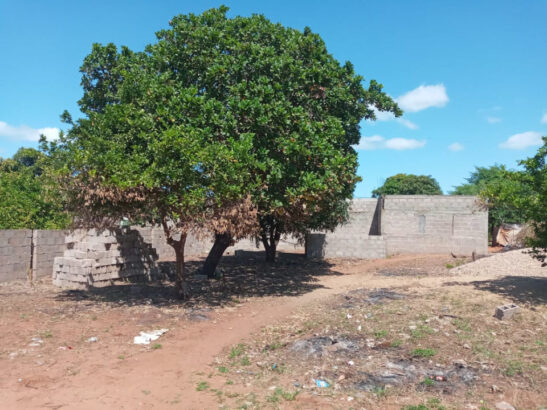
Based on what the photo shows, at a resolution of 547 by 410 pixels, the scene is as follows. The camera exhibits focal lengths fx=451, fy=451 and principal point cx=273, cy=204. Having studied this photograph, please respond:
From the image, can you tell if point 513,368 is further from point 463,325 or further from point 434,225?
point 434,225

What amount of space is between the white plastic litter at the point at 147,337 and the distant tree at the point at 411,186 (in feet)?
130

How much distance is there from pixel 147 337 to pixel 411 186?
41277mm

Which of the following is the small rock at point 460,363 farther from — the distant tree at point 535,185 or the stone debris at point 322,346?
the distant tree at point 535,185

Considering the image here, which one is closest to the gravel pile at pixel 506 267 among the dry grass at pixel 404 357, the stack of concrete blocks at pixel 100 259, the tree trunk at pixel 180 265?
the dry grass at pixel 404 357

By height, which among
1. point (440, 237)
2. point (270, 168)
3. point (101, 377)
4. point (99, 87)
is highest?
point (99, 87)

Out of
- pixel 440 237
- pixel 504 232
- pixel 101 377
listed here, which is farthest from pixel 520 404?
pixel 504 232

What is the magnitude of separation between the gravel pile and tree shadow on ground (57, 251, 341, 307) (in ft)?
16.7

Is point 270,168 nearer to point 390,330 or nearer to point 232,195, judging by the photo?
point 232,195

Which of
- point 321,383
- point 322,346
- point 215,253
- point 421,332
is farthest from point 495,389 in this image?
point 215,253

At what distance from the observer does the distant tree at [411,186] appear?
45906 millimetres

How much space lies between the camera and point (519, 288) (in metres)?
11.7

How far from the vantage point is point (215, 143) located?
10234mm

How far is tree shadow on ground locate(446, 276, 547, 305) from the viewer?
10.4 meters

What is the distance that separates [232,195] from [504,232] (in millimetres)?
25238
